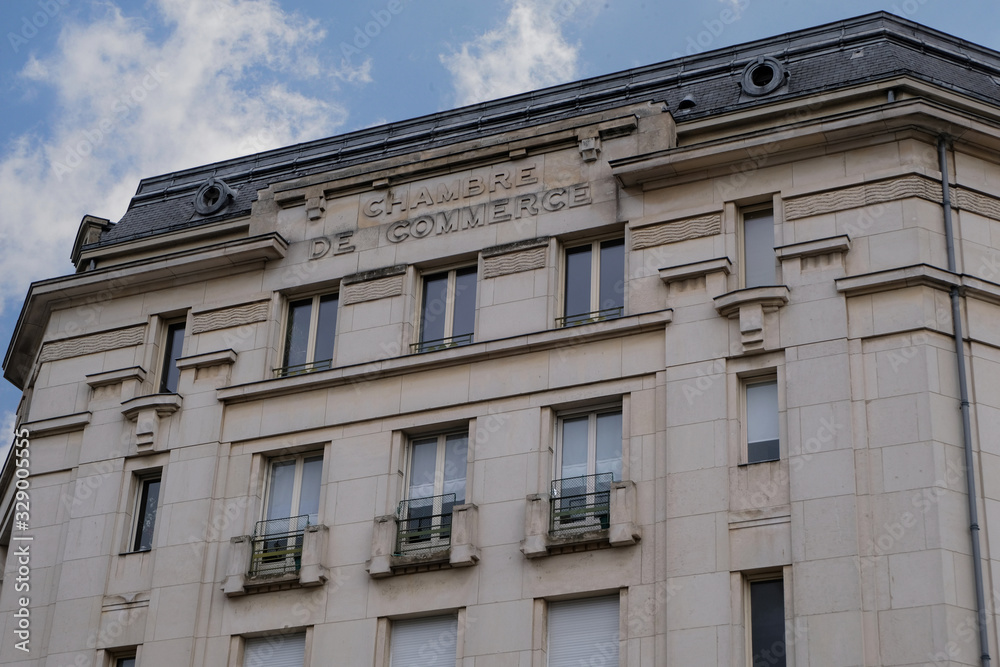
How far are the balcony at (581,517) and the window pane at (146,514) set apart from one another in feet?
28.4

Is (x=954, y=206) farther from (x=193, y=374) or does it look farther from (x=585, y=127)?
(x=193, y=374)

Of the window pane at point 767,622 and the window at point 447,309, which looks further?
the window at point 447,309

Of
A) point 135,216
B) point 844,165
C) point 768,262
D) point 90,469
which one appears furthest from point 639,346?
Answer: point 135,216

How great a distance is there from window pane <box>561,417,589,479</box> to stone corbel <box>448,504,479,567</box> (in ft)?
6.28

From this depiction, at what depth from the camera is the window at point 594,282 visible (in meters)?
32.1

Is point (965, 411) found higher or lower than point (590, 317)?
lower

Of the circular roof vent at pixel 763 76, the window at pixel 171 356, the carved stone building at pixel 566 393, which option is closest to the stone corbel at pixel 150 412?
the carved stone building at pixel 566 393

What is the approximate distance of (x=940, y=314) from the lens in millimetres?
28922

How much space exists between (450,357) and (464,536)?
3.97 m

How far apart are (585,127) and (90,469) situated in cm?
1287

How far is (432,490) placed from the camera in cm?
3147

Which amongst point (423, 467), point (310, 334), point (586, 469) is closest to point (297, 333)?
point (310, 334)

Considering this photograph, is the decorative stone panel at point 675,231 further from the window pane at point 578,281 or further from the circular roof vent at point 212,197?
the circular roof vent at point 212,197

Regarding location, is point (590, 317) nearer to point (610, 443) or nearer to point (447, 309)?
point (610, 443)
